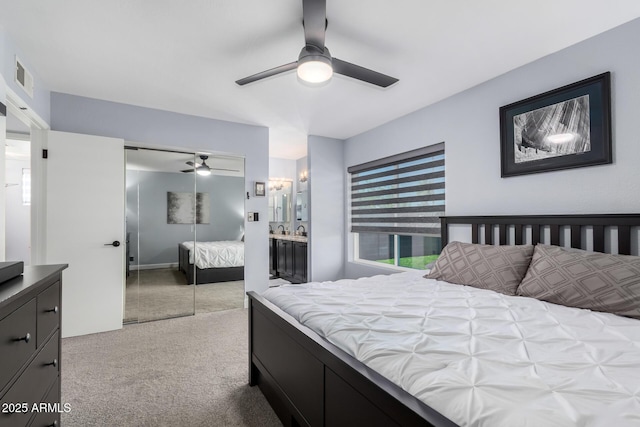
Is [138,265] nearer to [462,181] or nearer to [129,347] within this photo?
[129,347]

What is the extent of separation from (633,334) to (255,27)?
269cm

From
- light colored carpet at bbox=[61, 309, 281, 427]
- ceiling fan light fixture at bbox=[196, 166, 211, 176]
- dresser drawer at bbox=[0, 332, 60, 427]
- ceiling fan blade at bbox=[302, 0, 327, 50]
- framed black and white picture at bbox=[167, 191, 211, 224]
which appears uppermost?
ceiling fan blade at bbox=[302, 0, 327, 50]

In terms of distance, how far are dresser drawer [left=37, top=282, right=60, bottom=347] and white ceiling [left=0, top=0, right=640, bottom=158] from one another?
5.66 ft

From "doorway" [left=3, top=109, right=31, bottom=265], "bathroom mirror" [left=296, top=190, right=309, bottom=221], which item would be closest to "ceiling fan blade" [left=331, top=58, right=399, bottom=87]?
"doorway" [left=3, top=109, right=31, bottom=265]

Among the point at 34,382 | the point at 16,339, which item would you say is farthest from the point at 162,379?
the point at 16,339

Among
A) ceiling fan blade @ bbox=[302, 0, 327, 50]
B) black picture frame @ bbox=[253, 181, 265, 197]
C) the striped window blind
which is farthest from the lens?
black picture frame @ bbox=[253, 181, 265, 197]

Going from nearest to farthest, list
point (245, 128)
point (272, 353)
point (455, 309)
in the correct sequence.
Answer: point (455, 309)
point (272, 353)
point (245, 128)

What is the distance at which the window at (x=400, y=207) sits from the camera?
11.7 ft

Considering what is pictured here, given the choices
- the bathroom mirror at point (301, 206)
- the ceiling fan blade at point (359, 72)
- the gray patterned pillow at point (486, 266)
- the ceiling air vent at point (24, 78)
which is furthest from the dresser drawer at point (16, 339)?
the bathroom mirror at point (301, 206)

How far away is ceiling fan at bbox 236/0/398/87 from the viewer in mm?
1682

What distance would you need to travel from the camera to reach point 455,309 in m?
1.72

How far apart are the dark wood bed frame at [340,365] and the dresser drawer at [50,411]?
105cm

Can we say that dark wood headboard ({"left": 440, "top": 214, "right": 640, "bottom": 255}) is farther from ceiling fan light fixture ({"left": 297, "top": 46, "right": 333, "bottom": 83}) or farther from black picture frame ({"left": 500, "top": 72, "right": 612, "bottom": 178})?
ceiling fan light fixture ({"left": 297, "top": 46, "right": 333, "bottom": 83})

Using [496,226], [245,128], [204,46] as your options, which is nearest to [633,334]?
[496,226]
